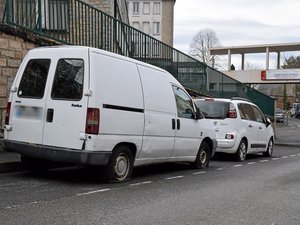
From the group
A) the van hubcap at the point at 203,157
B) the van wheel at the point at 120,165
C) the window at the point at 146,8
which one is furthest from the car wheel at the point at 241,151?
the window at the point at 146,8

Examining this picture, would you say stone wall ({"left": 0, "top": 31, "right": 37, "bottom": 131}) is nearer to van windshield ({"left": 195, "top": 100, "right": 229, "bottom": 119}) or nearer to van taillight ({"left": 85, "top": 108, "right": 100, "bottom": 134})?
van taillight ({"left": 85, "top": 108, "right": 100, "bottom": 134})

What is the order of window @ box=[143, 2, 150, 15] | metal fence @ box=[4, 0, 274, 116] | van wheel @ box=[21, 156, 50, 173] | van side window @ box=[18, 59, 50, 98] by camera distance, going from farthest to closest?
window @ box=[143, 2, 150, 15] < metal fence @ box=[4, 0, 274, 116] < van wheel @ box=[21, 156, 50, 173] < van side window @ box=[18, 59, 50, 98]

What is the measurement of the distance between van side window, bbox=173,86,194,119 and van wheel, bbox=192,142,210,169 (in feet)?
3.23

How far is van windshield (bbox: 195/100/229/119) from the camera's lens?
42.6ft

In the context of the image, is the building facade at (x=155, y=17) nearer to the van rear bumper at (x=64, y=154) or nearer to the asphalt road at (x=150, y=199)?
the asphalt road at (x=150, y=199)

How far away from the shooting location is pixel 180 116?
936cm

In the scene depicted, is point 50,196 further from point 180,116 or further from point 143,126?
point 180,116

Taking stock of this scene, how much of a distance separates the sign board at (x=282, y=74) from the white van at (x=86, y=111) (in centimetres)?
4717

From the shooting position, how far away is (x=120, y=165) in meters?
7.86

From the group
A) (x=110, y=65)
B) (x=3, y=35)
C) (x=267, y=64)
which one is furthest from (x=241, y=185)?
(x=267, y=64)

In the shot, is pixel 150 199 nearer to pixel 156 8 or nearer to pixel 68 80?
pixel 68 80

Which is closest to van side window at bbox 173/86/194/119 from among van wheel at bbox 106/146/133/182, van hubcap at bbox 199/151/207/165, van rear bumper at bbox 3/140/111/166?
van hubcap at bbox 199/151/207/165

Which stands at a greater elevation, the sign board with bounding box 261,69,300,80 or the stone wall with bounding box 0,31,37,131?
the sign board with bounding box 261,69,300,80

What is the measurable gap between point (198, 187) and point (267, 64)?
172 ft
